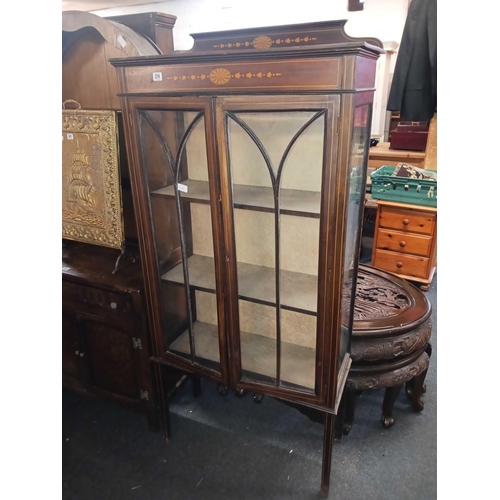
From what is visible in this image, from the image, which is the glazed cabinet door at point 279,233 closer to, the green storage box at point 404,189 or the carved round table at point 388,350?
the carved round table at point 388,350

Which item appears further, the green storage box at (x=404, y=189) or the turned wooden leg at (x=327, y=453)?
the green storage box at (x=404, y=189)

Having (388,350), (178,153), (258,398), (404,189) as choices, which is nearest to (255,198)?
(178,153)

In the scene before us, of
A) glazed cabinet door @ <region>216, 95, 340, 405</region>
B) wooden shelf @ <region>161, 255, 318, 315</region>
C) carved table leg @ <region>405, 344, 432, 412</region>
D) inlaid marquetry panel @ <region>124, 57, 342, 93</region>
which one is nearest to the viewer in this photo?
inlaid marquetry panel @ <region>124, 57, 342, 93</region>

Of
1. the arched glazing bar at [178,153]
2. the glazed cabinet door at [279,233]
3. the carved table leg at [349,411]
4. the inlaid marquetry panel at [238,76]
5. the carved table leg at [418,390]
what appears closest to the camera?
the inlaid marquetry panel at [238,76]

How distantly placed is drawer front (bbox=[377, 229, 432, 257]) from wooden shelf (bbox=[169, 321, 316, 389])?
1686 millimetres

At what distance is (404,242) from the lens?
293 cm

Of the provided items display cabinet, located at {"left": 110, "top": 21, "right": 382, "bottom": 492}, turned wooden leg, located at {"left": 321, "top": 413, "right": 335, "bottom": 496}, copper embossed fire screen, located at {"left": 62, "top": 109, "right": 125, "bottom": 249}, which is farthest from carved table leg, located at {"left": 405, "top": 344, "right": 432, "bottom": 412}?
copper embossed fire screen, located at {"left": 62, "top": 109, "right": 125, "bottom": 249}

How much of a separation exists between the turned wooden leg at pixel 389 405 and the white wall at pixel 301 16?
296 cm

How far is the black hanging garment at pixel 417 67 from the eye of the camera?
270cm

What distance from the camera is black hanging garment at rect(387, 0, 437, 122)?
8.86ft

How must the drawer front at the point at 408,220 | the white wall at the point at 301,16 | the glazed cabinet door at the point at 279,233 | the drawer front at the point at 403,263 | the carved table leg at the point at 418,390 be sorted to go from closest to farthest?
the glazed cabinet door at the point at 279,233 → the carved table leg at the point at 418,390 → the drawer front at the point at 408,220 → the drawer front at the point at 403,263 → the white wall at the point at 301,16

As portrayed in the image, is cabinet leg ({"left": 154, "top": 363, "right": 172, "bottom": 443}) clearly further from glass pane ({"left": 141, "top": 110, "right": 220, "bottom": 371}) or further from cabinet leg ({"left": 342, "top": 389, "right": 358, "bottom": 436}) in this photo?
cabinet leg ({"left": 342, "top": 389, "right": 358, "bottom": 436})

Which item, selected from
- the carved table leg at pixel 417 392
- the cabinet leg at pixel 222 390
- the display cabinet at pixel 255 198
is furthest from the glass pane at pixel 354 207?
the cabinet leg at pixel 222 390

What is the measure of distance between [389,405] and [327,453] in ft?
1.49
